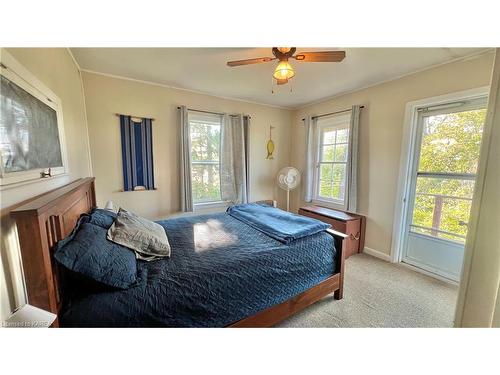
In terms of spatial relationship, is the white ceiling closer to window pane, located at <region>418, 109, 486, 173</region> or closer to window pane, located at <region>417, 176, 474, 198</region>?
window pane, located at <region>418, 109, 486, 173</region>

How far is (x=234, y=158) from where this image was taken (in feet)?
10.9

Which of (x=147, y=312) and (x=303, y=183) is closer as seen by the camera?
(x=147, y=312)


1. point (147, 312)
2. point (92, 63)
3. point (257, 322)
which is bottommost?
point (257, 322)

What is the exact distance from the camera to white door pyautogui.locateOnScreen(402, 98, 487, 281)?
1.97m

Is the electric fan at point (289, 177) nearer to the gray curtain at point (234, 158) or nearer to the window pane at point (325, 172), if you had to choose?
the window pane at point (325, 172)

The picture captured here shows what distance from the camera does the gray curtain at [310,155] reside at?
3459 mm

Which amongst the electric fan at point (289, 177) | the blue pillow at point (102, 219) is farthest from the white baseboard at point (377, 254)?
the blue pillow at point (102, 219)

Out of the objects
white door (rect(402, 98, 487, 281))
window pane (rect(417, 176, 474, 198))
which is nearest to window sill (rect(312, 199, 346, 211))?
white door (rect(402, 98, 487, 281))

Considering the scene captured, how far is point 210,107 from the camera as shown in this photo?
308 centimetres
